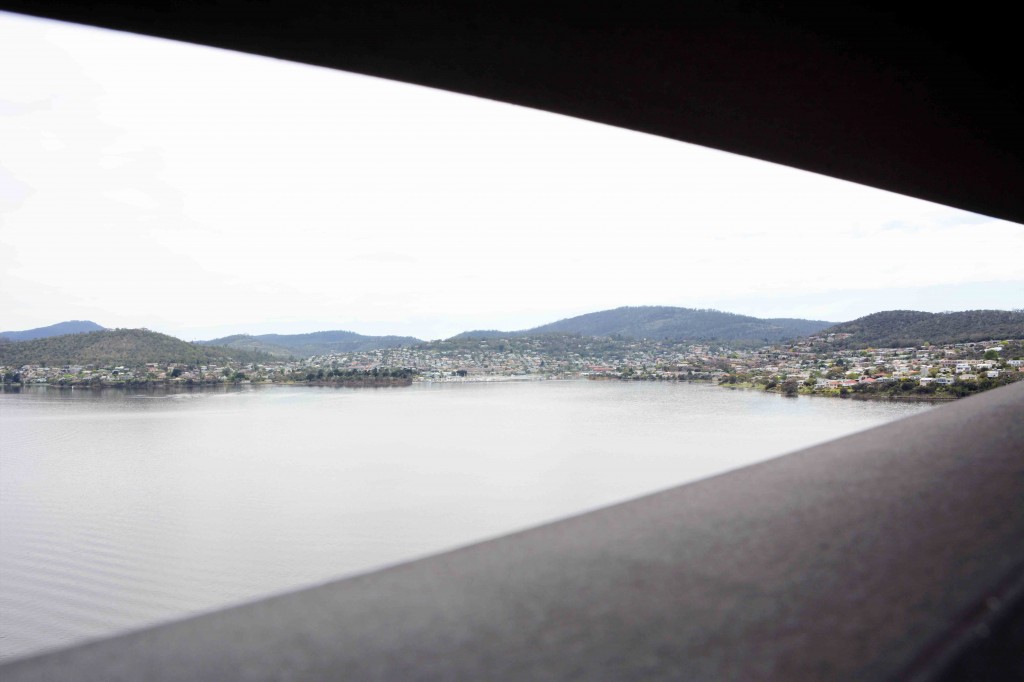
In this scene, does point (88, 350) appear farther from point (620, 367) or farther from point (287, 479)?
point (620, 367)

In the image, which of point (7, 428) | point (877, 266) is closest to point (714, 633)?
point (7, 428)

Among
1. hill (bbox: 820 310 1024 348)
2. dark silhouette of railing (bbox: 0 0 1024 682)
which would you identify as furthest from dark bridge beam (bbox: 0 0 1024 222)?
hill (bbox: 820 310 1024 348)

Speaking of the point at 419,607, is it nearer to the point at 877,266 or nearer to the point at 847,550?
the point at 847,550

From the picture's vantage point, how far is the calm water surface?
10164 millimetres

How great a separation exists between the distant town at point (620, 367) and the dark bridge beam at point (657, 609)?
14.4 meters

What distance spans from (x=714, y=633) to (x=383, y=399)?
29505 mm

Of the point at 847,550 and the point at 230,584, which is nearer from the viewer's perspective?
the point at 847,550

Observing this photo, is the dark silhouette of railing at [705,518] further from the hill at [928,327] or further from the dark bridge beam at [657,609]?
the hill at [928,327]

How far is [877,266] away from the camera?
4722 cm

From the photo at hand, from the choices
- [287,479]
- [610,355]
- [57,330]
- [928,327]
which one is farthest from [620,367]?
[57,330]

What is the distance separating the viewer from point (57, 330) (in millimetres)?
25922

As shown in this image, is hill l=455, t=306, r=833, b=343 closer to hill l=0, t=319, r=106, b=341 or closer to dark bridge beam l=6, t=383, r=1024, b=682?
hill l=0, t=319, r=106, b=341

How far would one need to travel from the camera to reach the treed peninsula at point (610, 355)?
16703 mm

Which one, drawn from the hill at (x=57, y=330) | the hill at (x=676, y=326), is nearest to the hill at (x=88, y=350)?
the hill at (x=57, y=330)
